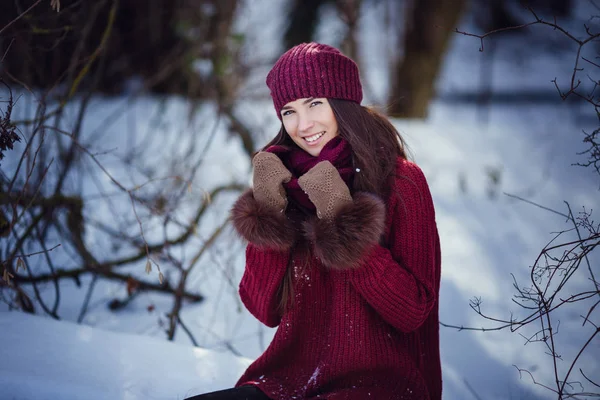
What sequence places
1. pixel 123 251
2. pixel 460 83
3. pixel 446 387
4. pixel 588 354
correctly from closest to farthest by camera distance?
pixel 446 387 < pixel 588 354 < pixel 123 251 < pixel 460 83

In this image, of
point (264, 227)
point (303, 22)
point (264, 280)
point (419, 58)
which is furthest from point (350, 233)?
point (419, 58)

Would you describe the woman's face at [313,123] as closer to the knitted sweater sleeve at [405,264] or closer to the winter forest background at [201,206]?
the knitted sweater sleeve at [405,264]

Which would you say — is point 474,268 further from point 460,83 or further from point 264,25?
point 460,83

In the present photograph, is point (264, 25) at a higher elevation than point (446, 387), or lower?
higher

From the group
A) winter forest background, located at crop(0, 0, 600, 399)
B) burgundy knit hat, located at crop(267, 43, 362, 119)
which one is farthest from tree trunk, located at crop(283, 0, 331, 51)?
burgundy knit hat, located at crop(267, 43, 362, 119)

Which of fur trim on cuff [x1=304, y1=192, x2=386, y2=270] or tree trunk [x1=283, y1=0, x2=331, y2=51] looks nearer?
fur trim on cuff [x1=304, y1=192, x2=386, y2=270]

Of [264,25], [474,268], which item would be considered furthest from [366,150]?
[264,25]

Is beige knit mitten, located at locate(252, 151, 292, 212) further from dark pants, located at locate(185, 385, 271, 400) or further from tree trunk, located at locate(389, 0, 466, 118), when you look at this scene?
tree trunk, located at locate(389, 0, 466, 118)

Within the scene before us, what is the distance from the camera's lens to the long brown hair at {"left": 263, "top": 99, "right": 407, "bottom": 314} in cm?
192

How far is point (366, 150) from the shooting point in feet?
6.35

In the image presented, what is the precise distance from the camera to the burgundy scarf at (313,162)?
1.96 meters

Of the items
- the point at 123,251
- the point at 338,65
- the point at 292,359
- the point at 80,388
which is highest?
the point at 123,251

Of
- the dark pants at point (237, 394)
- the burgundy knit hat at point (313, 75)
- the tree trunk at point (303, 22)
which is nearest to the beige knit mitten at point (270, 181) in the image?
the burgundy knit hat at point (313, 75)

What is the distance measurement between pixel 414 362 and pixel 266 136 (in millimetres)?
3043
